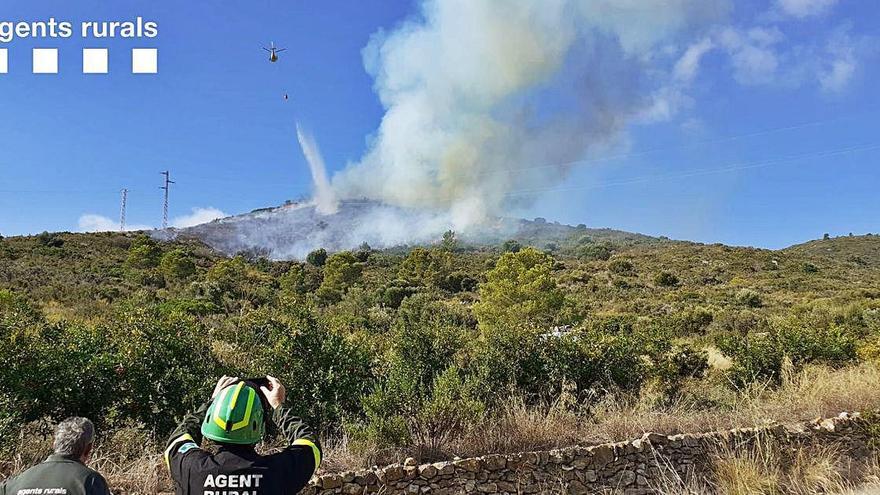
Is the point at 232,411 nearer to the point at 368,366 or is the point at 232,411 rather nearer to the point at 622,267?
the point at 368,366

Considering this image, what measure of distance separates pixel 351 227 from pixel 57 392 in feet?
597

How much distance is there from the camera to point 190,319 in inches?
288

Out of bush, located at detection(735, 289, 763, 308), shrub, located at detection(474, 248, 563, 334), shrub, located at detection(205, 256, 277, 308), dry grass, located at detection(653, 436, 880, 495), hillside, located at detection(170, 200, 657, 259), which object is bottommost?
dry grass, located at detection(653, 436, 880, 495)

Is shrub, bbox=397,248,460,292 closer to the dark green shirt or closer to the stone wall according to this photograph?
the stone wall

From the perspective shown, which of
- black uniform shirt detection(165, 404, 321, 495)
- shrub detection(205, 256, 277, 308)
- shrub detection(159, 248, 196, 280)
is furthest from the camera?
shrub detection(159, 248, 196, 280)

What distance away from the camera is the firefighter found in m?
2.70

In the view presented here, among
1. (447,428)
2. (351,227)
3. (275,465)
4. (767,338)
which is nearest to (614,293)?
(767,338)

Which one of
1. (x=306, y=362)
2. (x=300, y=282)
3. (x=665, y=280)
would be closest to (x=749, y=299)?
(x=665, y=280)

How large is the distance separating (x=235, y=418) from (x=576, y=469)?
4.25 metres

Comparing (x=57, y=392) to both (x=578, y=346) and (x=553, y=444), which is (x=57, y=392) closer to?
(x=553, y=444)

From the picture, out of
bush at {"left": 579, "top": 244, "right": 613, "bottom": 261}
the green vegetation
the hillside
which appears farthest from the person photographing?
the hillside

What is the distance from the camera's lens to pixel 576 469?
18.6ft

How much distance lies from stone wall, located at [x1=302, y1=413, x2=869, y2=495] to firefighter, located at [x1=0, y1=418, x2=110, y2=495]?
2397mm

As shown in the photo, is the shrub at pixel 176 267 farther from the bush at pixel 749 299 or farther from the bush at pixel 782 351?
the bush at pixel 782 351
